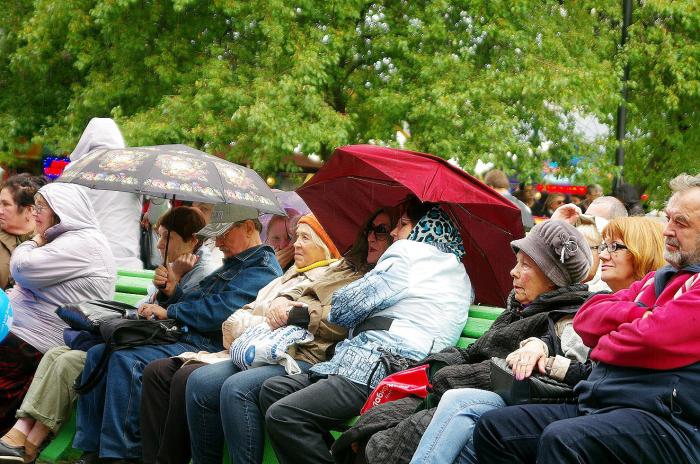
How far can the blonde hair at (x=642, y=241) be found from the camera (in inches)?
212

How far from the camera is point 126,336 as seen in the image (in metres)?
7.01

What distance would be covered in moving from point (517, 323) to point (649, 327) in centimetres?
117

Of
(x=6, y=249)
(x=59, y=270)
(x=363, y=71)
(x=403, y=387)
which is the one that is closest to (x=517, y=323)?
(x=403, y=387)

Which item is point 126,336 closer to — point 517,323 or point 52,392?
point 52,392

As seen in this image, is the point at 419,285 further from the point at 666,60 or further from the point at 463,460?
the point at 666,60

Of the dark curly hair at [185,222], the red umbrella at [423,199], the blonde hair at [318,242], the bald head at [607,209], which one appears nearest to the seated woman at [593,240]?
the red umbrella at [423,199]

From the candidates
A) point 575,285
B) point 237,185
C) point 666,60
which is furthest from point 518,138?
point 575,285

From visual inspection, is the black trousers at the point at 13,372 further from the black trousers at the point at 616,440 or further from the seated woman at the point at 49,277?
the black trousers at the point at 616,440

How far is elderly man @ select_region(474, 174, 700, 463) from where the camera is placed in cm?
419

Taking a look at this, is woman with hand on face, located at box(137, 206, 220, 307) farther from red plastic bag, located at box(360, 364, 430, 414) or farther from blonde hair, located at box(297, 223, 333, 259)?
red plastic bag, located at box(360, 364, 430, 414)

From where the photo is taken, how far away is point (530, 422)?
14.9 feet

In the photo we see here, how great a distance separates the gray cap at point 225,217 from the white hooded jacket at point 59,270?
0.78 m

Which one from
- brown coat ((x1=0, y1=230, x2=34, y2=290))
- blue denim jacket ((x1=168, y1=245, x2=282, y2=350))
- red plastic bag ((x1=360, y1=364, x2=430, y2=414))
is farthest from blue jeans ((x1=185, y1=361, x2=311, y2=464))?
brown coat ((x1=0, y1=230, x2=34, y2=290))

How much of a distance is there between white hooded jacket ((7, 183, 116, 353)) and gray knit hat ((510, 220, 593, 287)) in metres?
3.37
